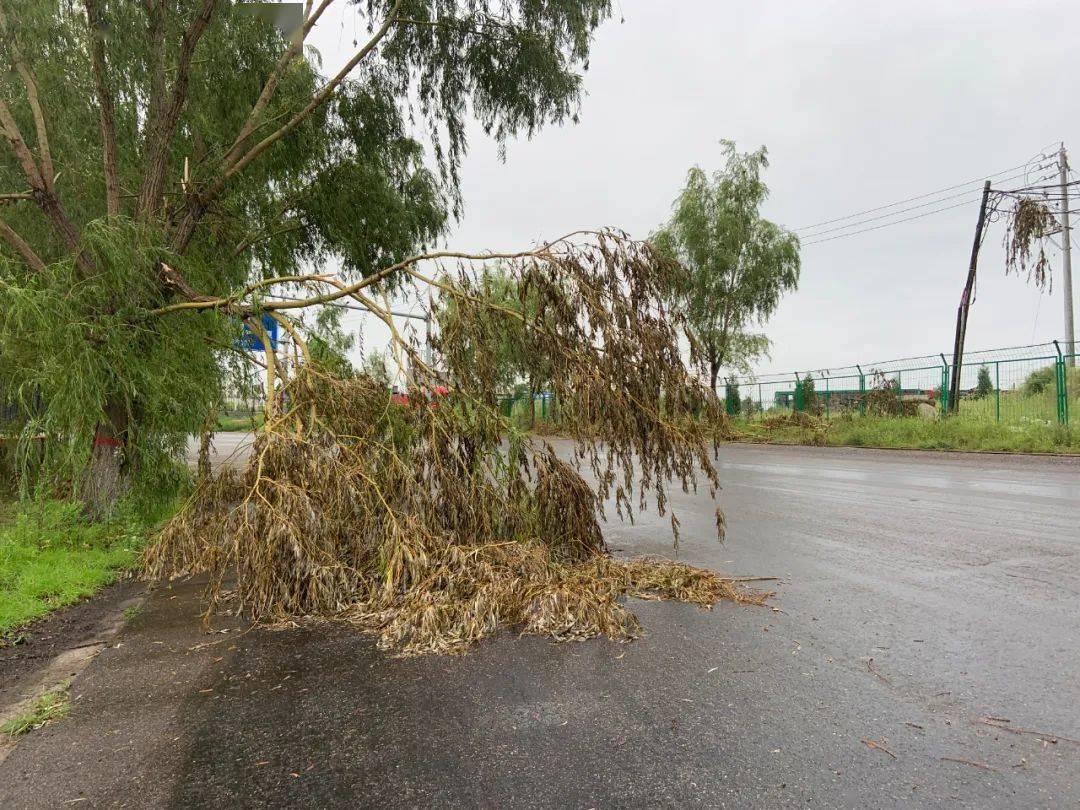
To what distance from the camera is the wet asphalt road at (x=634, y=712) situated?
2.28 meters

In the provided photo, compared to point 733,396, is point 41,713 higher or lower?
lower

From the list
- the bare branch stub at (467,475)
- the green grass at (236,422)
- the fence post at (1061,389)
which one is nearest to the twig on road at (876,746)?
the bare branch stub at (467,475)

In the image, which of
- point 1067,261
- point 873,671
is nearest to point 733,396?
point 1067,261

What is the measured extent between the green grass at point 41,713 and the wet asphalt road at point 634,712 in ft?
0.27

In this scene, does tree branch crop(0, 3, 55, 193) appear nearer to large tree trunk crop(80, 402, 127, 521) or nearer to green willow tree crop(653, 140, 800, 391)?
large tree trunk crop(80, 402, 127, 521)

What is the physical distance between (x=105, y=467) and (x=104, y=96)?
378cm

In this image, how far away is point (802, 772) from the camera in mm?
2328

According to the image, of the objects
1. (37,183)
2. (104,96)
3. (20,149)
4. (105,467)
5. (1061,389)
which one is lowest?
(105,467)

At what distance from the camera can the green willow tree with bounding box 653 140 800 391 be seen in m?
24.5

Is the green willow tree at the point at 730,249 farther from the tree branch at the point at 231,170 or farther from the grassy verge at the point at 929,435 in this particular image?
the tree branch at the point at 231,170

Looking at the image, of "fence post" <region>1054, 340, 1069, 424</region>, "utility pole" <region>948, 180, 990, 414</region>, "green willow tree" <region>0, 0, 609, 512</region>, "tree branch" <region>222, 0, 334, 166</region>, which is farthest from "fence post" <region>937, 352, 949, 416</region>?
"tree branch" <region>222, 0, 334, 166</region>

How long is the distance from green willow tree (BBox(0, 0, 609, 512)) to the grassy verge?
13.4 meters

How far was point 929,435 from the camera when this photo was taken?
703 inches

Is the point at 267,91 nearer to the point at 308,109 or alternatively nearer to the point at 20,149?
the point at 308,109
